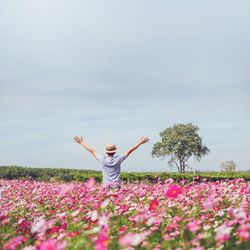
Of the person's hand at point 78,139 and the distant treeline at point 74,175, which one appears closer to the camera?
the person's hand at point 78,139

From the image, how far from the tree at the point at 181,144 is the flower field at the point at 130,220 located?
167 ft

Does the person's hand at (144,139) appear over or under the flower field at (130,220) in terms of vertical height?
over

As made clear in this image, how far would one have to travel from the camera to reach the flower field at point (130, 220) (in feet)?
14.3

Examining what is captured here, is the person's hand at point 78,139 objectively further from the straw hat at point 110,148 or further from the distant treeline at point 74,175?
the distant treeline at point 74,175

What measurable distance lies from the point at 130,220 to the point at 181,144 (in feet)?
180

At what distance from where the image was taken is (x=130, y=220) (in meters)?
5.94

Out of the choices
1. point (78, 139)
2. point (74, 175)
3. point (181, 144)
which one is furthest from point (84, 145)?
point (181, 144)

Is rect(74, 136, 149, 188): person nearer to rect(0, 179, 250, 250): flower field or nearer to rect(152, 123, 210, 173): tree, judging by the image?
rect(0, 179, 250, 250): flower field

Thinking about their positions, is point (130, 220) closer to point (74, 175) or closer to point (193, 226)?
point (193, 226)

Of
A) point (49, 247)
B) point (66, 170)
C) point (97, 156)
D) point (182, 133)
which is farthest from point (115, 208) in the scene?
point (182, 133)

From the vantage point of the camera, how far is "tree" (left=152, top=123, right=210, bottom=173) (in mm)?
59875

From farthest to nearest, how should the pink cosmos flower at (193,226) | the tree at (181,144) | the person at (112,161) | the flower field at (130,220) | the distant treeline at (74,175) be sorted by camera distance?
the tree at (181,144) < the distant treeline at (74,175) < the person at (112,161) < the flower field at (130,220) < the pink cosmos flower at (193,226)

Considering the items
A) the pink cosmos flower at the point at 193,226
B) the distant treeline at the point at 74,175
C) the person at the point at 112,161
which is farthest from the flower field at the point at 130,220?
the distant treeline at the point at 74,175

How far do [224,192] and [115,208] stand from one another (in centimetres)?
206
